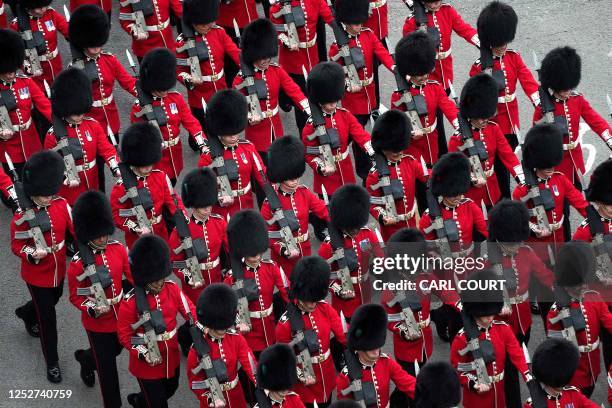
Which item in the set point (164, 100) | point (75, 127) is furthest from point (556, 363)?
point (75, 127)

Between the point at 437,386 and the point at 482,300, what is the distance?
0.89 m

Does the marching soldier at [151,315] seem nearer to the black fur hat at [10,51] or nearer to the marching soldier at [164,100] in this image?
the marching soldier at [164,100]

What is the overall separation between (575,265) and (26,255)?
3.84 meters

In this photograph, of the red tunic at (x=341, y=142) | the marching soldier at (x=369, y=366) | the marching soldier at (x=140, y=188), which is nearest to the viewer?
the marching soldier at (x=369, y=366)

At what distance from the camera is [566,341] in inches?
484

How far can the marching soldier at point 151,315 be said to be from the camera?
1266 centimetres

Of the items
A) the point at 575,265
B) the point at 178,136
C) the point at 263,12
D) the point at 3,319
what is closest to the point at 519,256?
the point at 575,265

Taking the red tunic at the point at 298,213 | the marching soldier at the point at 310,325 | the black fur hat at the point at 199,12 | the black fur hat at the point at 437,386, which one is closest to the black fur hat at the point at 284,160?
the red tunic at the point at 298,213

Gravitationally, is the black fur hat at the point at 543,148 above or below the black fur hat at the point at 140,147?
below

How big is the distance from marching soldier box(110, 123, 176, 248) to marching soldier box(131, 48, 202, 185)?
0.61 metres

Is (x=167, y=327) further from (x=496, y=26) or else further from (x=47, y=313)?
(x=496, y=26)

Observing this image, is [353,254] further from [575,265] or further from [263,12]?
[263,12]

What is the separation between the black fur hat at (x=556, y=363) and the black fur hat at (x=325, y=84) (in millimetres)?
3017

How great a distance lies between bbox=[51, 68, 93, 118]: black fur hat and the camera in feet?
46.4
